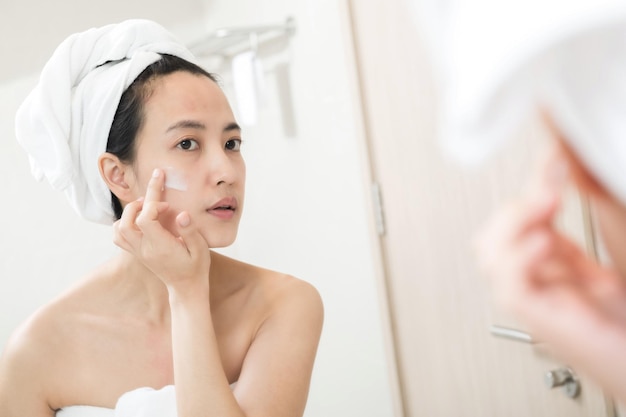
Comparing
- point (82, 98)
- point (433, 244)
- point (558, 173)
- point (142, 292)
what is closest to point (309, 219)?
point (433, 244)

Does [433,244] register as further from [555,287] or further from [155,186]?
[555,287]

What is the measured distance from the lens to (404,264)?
1.48 meters

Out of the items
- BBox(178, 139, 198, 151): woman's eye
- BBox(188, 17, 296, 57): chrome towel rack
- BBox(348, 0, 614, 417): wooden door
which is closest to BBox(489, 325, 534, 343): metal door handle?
BBox(348, 0, 614, 417): wooden door

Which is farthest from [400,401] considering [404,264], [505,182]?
[505,182]

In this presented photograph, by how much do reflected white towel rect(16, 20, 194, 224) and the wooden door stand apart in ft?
1.56

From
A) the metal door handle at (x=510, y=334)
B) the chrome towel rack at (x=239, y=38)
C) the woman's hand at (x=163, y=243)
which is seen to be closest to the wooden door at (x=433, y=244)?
the metal door handle at (x=510, y=334)

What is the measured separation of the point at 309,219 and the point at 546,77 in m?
1.56

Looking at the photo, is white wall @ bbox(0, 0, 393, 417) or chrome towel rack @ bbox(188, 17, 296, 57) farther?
chrome towel rack @ bbox(188, 17, 296, 57)

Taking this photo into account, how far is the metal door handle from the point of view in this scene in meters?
1.15

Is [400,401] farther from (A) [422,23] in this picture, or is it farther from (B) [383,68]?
(A) [422,23]

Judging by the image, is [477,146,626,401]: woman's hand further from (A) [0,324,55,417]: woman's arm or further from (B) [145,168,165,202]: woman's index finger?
(A) [0,324,55,417]: woman's arm

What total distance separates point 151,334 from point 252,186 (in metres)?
0.90

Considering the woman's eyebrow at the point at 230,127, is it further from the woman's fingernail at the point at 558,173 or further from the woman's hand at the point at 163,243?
the woman's fingernail at the point at 558,173

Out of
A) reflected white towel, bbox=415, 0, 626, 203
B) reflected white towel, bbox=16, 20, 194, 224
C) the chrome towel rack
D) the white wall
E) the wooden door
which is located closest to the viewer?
reflected white towel, bbox=415, 0, 626, 203
